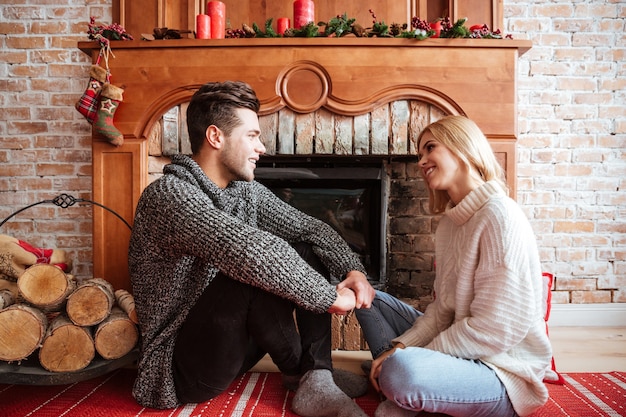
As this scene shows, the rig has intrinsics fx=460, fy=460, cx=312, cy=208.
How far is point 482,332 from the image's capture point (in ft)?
3.94

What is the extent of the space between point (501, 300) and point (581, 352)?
4.04 feet

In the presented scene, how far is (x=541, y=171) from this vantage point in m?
2.56

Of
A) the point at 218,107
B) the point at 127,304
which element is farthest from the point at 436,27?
the point at 127,304

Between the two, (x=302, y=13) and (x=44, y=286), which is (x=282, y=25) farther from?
(x=44, y=286)

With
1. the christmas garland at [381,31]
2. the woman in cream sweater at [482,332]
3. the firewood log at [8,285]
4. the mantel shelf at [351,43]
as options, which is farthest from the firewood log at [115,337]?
the christmas garland at [381,31]

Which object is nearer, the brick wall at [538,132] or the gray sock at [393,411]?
the gray sock at [393,411]

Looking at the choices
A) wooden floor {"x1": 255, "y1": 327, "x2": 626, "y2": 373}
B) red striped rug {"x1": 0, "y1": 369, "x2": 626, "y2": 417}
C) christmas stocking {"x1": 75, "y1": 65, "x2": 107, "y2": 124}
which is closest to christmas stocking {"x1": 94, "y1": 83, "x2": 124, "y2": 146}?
christmas stocking {"x1": 75, "y1": 65, "x2": 107, "y2": 124}

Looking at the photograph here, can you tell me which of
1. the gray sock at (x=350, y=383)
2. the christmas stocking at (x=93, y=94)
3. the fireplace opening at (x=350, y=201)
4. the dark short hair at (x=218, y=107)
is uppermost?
the christmas stocking at (x=93, y=94)

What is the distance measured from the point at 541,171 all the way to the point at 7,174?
9.76 ft

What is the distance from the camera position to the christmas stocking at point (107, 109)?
213 cm

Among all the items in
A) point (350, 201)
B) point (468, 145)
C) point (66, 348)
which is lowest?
point (66, 348)

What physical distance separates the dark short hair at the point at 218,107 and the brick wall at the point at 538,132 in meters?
1.19

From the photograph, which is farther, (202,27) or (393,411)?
(202,27)

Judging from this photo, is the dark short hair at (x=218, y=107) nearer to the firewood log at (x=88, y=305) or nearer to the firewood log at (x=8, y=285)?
the firewood log at (x=88, y=305)
